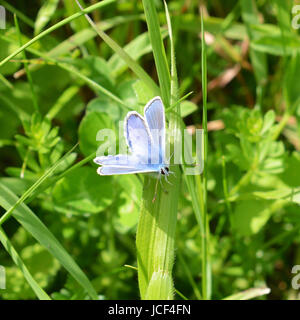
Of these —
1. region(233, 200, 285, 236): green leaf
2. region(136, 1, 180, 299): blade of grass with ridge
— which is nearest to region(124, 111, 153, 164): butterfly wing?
region(136, 1, 180, 299): blade of grass with ridge

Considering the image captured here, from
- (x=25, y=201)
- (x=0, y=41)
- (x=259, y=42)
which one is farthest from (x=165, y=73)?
(x=0, y=41)

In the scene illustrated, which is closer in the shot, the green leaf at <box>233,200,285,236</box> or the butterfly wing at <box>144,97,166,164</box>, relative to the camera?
the butterfly wing at <box>144,97,166,164</box>

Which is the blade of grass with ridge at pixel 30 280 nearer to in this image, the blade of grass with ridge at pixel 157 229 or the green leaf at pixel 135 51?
the blade of grass with ridge at pixel 157 229

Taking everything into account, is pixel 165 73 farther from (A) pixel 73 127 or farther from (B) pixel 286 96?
(A) pixel 73 127

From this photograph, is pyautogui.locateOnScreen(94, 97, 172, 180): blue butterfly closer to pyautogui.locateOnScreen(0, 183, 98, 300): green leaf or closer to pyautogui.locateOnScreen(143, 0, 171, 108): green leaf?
pyautogui.locateOnScreen(143, 0, 171, 108): green leaf

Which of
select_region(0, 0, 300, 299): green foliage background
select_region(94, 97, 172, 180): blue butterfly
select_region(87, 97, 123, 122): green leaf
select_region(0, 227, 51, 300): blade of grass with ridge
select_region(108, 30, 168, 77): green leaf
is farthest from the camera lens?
select_region(108, 30, 168, 77): green leaf
